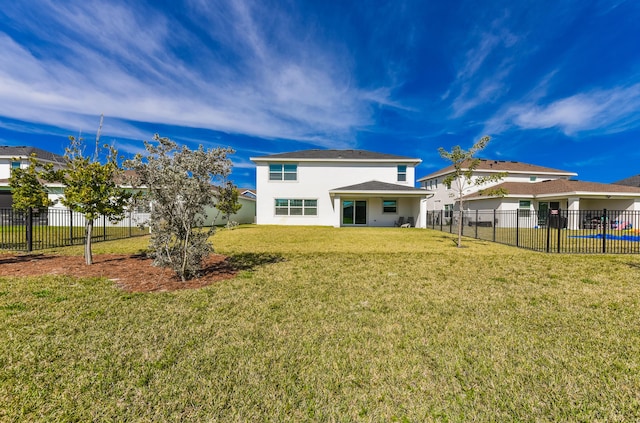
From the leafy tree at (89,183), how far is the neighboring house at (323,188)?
15.9m

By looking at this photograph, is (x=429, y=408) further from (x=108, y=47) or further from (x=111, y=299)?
(x=108, y=47)

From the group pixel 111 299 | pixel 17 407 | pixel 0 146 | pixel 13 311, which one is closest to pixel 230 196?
pixel 111 299

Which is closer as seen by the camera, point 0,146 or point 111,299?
point 111,299

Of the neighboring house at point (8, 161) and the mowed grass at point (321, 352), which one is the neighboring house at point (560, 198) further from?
the neighboring house at point (8, 161)

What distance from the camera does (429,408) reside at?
7.25 feet

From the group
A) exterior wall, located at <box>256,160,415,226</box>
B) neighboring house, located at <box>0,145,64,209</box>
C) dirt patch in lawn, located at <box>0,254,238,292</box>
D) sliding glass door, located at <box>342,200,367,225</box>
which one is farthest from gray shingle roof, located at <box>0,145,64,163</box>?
sliding glass door, located at <box>342,200,367,225</box>

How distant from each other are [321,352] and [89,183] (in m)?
7.49

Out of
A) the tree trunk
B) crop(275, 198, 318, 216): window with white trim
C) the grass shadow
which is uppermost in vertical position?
crop(275, 198, 318, 216): window with white trim

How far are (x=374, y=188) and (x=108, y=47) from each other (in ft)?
56.7

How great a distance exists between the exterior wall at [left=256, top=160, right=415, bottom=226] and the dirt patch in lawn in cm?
1492

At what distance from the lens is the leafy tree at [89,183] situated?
22.5ft

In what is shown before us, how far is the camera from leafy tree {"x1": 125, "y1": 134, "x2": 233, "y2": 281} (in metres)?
5.40

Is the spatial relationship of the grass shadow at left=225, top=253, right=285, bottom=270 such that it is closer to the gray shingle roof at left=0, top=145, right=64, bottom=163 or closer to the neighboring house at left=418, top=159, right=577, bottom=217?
the neighboring house at left=418, top=159, right=577, bottom=217

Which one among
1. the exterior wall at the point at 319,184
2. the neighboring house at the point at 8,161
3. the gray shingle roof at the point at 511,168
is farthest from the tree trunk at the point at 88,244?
the gray shingle roof at the point at 511,168
